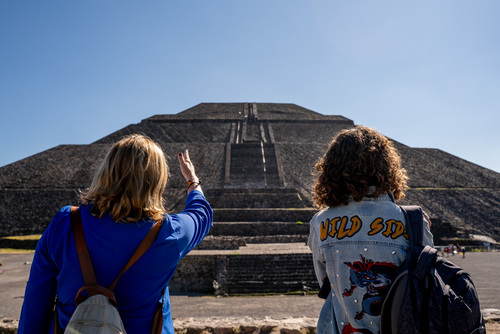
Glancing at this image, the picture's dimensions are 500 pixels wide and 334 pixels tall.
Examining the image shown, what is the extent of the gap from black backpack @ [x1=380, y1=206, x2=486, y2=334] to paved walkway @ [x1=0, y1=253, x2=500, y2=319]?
22.5 feet

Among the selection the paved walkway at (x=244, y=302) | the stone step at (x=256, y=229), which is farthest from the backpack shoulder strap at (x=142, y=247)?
the stone step at (x=256, y=229)

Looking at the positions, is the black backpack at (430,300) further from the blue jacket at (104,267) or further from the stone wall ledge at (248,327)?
the stone wall ledge at (248,327)

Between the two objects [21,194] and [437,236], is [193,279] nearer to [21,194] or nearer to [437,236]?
[437,236]

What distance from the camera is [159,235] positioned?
1.68 metres

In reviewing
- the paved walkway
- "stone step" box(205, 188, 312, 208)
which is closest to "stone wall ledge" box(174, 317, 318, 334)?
the paved walkway

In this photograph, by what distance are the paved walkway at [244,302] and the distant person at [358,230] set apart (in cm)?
658

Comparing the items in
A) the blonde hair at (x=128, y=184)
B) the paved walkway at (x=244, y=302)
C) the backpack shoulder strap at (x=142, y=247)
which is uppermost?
the blonde hair at (x=128, y=184)

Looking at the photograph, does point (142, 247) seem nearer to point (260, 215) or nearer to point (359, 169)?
point (359, 169)

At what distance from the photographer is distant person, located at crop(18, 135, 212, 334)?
1.61 meters

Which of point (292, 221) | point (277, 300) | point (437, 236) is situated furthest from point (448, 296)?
point (437, 236)

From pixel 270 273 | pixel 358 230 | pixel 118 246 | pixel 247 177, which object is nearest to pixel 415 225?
pixel 358 230

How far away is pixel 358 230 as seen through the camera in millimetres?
1770

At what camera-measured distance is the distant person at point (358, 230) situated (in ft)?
5.60

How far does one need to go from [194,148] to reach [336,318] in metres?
34.7
